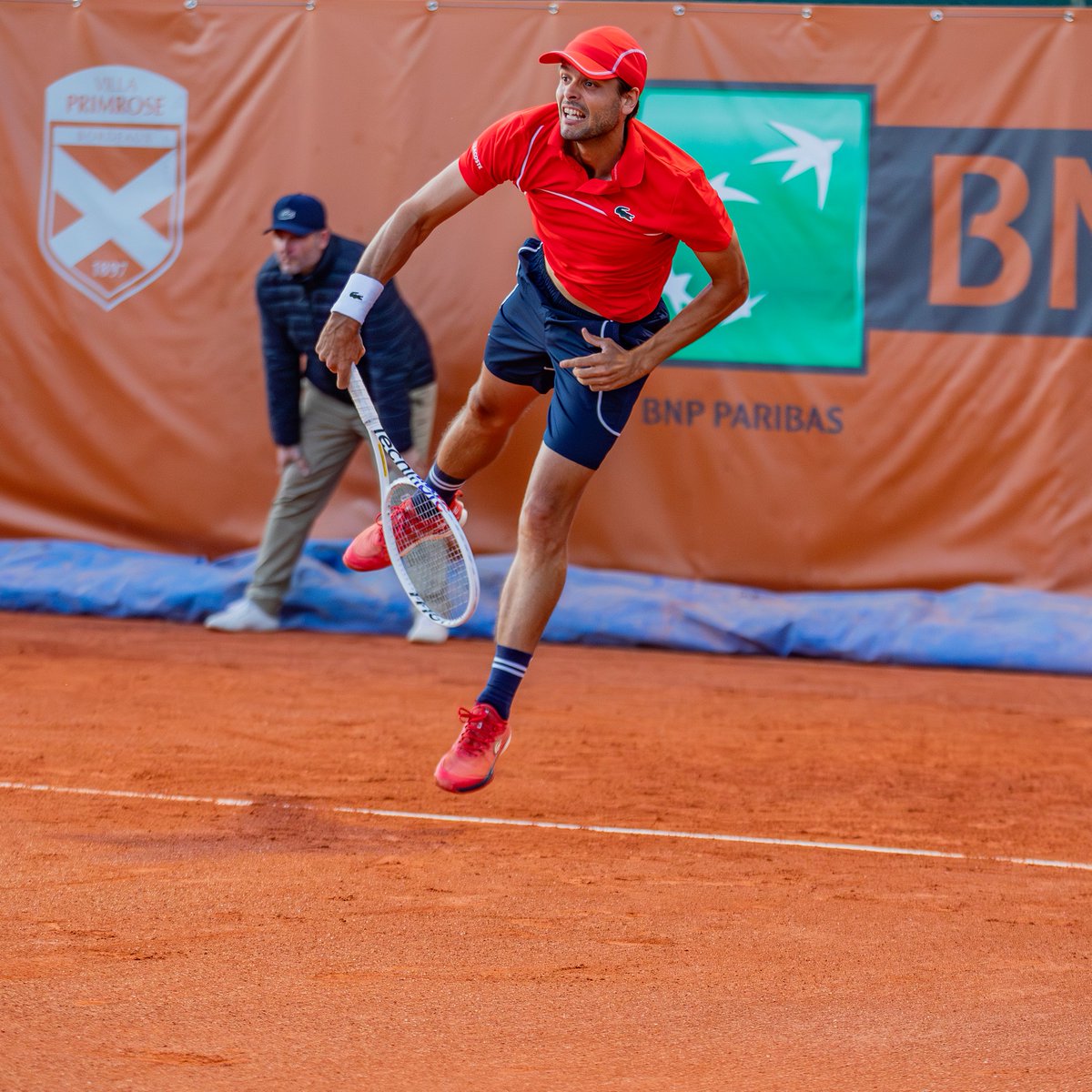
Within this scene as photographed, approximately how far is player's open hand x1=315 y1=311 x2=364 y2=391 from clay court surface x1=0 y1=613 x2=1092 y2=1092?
5.06 feet

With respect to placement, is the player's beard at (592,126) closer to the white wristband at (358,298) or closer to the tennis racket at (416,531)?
the white wristband at (358,298)

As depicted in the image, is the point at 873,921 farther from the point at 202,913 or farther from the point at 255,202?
the point at 255,202

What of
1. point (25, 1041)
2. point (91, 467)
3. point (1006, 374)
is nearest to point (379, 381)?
point (91, 467)

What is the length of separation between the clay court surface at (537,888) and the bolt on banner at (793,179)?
2315 millimetres

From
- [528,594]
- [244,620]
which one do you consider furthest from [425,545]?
[244,620]

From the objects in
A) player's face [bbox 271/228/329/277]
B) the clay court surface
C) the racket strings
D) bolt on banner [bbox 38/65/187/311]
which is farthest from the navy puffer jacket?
the racket strings

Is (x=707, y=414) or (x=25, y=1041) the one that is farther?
(x=707, y=414)

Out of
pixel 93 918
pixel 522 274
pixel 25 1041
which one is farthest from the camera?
pixel 522 274

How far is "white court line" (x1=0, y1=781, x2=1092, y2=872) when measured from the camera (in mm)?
5129

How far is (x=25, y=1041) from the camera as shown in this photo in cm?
334

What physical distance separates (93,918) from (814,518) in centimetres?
548

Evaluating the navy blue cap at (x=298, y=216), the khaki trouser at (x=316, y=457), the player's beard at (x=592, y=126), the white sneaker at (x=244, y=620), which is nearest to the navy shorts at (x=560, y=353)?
the player's beard at (x=592, y=126)

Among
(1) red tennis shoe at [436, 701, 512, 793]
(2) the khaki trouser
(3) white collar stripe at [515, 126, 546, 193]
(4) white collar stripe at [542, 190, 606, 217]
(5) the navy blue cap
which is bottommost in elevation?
(2) the khaki trouser

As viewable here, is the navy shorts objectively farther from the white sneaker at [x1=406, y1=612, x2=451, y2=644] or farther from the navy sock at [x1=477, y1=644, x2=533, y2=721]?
the white sneaker at [x1=406, y1=612, x2=451, y2=644]
